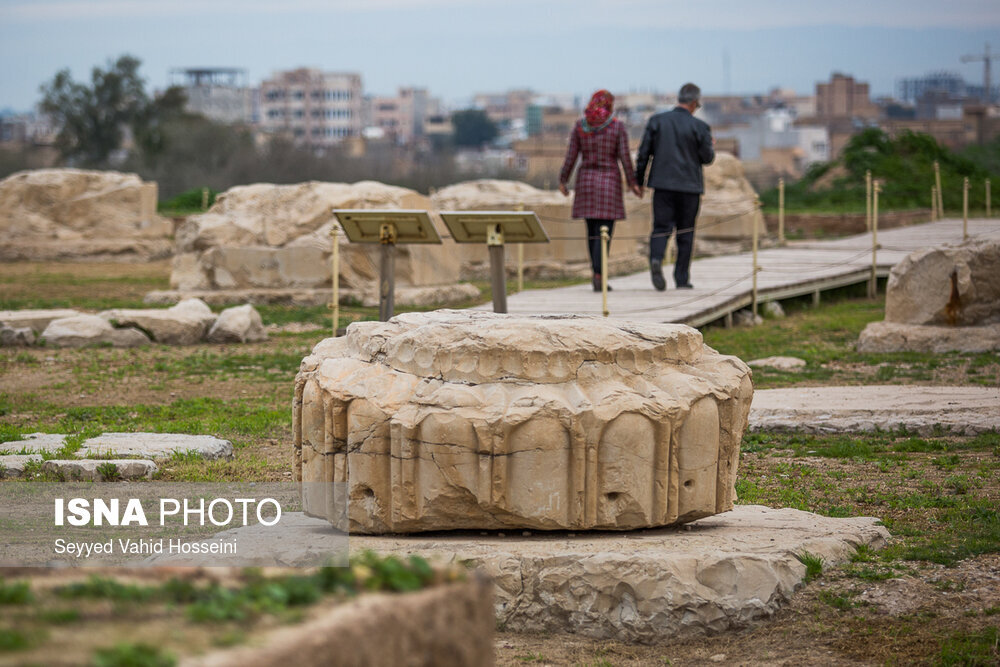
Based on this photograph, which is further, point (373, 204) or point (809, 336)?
point (373, 204)

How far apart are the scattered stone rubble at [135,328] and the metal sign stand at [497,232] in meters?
2.71

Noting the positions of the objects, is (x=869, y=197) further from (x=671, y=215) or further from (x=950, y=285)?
(x=950, y=285)

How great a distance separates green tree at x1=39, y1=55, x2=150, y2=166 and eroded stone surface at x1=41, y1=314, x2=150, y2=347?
31586mm

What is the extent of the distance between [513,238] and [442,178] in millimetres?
22236

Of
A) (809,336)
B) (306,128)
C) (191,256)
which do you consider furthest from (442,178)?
(306,128)

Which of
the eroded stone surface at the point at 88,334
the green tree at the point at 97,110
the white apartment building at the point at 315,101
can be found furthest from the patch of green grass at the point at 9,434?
the white apartment building at the point at 315,101

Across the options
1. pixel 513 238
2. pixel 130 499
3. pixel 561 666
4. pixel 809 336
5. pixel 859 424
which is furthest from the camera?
pixel 809 336

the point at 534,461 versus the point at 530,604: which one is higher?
the point at 534,461

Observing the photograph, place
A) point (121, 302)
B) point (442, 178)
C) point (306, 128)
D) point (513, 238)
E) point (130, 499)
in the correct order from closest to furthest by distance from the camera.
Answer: point (130, 499)
point (513, 238)
point (121, 302)
point (442, 178)
point (306, 128)

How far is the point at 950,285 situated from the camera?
9.37 m

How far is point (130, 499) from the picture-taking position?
5.39m

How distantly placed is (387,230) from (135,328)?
292 cm

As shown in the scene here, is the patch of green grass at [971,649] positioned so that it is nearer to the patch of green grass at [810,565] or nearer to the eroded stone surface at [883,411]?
the patch of green grass at [810,565]

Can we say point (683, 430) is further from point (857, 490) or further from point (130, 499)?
point (130, 499)
